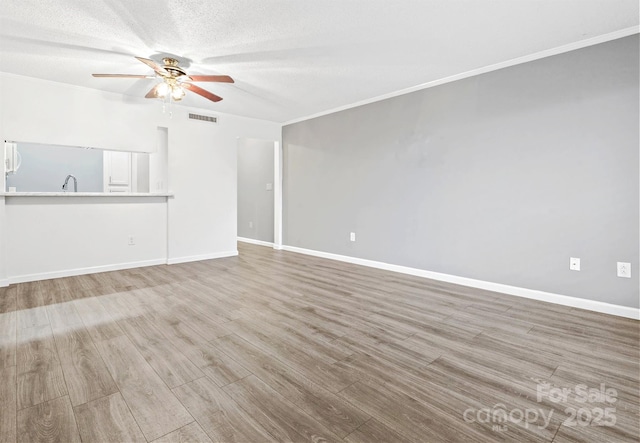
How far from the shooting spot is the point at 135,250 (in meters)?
4.47

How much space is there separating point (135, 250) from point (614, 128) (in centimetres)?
563

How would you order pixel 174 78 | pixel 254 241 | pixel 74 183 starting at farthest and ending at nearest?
pixel 254 241 < pixel 74 183 < pixel 174 78

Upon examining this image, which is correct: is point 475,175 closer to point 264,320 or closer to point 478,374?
point 478,374

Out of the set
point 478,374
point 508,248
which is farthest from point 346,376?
point 508,248

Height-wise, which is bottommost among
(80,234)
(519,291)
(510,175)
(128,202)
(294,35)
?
(519,291)

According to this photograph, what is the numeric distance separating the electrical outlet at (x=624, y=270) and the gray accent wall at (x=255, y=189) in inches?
203

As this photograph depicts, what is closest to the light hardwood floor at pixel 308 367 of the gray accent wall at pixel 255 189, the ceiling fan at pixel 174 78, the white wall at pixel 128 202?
the white wall at pixel 128 202

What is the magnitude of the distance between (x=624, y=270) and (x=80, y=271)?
5.86m

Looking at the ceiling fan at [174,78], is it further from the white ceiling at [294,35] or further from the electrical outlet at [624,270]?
the electrical outlet at [624,270]

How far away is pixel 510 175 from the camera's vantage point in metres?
3.27

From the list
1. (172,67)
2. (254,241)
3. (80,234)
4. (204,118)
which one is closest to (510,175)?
(172,67)

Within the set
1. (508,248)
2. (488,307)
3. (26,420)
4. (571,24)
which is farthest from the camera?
(508,248)

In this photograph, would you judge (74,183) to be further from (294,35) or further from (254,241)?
(294,35)

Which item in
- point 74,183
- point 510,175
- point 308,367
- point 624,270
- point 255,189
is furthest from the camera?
point 255,189
